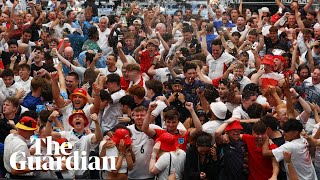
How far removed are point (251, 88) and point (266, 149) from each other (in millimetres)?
1953

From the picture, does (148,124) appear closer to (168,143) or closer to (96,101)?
(168,143)

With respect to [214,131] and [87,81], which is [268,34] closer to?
[87,81]

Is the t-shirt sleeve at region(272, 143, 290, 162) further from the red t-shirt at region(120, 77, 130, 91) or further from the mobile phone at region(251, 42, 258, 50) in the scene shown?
the mobile phone at region(251, 42, 258, 50)

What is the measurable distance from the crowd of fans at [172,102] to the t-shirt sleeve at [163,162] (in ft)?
0.03

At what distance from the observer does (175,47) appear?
13.4m

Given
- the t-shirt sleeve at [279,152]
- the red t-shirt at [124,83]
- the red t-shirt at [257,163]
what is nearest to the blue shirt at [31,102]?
the red t-shirt at [124,83]

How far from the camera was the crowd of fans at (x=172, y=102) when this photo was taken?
7.48m

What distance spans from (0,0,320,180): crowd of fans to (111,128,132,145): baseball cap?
1 cm

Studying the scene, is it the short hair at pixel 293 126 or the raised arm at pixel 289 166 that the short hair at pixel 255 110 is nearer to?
the short hair at pixel 293 126

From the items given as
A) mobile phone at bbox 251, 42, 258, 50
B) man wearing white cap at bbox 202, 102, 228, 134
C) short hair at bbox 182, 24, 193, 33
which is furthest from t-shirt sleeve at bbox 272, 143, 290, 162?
short hair at bbox 182, 24, 193, 33

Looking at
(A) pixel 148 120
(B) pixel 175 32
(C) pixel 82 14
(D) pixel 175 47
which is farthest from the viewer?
(C) pixel 82 14

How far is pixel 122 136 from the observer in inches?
298

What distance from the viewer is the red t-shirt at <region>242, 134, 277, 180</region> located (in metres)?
7.45

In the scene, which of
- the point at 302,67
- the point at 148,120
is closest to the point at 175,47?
the point at 302,67
